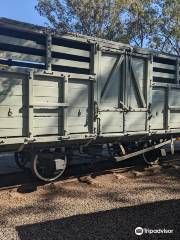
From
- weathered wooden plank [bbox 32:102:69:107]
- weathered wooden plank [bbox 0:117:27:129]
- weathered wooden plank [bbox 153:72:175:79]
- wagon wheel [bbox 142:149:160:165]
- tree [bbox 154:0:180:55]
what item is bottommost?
wagon wheel [bbox 142:149:160:165]

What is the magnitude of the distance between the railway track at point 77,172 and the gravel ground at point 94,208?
20 cm

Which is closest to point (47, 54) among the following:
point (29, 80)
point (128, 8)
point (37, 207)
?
point (29, 80)

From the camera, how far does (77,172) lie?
10.3m

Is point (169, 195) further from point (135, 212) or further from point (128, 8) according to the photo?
point (128, 8)

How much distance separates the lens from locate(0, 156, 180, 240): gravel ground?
5.95 meters

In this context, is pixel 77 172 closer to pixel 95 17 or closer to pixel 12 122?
pixel 12 122

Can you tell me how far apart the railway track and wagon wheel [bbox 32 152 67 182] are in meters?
0.19

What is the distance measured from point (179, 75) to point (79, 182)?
14.2ft

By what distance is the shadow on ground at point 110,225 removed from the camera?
18.9 ft

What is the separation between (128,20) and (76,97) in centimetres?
2113

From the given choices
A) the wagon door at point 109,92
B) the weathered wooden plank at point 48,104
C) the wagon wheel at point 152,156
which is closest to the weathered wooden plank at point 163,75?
the wagon door at point 109,92

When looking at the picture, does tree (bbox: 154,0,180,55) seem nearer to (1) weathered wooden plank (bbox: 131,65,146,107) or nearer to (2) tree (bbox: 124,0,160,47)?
(2) tree (bbox: 124,0,160,47)

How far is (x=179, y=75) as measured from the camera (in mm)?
11289

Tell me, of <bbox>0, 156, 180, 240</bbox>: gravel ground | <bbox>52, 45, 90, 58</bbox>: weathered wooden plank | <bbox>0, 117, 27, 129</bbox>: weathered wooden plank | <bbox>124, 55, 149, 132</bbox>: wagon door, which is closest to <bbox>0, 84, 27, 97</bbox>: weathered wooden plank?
<bbox>0, 117, 27, 129</bbox>: weathered wooden plank
